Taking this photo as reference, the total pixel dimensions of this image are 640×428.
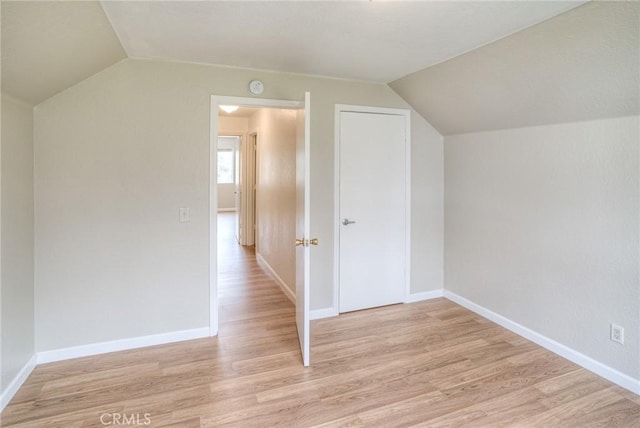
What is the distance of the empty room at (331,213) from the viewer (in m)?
2.03

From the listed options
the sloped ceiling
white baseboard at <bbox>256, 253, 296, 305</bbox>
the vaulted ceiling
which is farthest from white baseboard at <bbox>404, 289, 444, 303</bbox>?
the vaulted ceiling

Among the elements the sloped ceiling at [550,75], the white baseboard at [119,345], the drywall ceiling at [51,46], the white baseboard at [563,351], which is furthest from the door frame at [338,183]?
the drywall ceiling at [51,46]

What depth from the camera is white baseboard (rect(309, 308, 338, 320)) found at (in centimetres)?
337

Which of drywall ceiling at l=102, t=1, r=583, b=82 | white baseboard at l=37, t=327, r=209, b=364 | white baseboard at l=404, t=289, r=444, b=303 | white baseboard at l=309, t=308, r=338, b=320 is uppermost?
drywall ceiling at l=102, t=1, r=583, b=82

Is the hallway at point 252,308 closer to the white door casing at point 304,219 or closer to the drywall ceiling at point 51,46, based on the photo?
the white door casing at point 304,219

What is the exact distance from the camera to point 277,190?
4.46 m

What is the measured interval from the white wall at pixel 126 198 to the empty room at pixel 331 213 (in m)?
0.02

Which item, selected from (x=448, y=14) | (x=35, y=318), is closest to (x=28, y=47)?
(x=35, y=318)

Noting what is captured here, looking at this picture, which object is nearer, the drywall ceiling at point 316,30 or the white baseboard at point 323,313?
the drywall ceiling at point 316,30

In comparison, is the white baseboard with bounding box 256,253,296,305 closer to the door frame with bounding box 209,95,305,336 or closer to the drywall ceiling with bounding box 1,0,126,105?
the door frame with bounding box 209,95,305,336

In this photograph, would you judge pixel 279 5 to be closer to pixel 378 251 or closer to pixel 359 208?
pixel 359 208

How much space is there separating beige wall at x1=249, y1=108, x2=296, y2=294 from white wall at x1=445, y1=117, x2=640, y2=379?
71.1 inches

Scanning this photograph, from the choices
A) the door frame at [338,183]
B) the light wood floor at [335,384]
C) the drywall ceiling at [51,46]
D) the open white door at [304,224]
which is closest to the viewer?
the drywall ceiling at [51,46]

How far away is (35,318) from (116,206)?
0.97 metres
